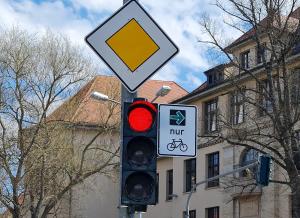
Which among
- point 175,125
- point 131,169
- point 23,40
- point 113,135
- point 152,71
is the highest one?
point 23,40

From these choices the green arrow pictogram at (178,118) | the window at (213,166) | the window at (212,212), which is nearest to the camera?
the green arrow pictogram at (178,118)

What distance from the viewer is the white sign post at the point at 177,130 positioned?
7816 millimetres

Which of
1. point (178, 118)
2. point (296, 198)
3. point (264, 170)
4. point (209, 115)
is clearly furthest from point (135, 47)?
point (209, 115)

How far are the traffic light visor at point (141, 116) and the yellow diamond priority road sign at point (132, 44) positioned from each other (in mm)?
251

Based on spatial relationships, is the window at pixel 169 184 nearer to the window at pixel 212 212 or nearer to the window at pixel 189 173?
the window at pixel 189 173

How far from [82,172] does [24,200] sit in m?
4.22

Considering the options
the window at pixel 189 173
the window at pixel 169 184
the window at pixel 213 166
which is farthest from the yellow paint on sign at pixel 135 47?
the window at pixel 169 184

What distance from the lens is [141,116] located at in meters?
7.58

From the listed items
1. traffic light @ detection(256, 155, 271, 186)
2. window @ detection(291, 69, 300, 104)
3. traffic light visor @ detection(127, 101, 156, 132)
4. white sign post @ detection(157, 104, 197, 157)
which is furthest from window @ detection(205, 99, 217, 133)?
traffic light visor @ detection(127, 101, 156, 132)

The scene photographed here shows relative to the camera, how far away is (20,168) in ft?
135

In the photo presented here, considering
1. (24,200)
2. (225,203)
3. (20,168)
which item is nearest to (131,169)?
(20,168)

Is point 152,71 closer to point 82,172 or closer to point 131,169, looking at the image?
point 131,169

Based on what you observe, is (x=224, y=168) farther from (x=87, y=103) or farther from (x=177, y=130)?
(x=177, y=130)

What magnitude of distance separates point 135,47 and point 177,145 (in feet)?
3.87
